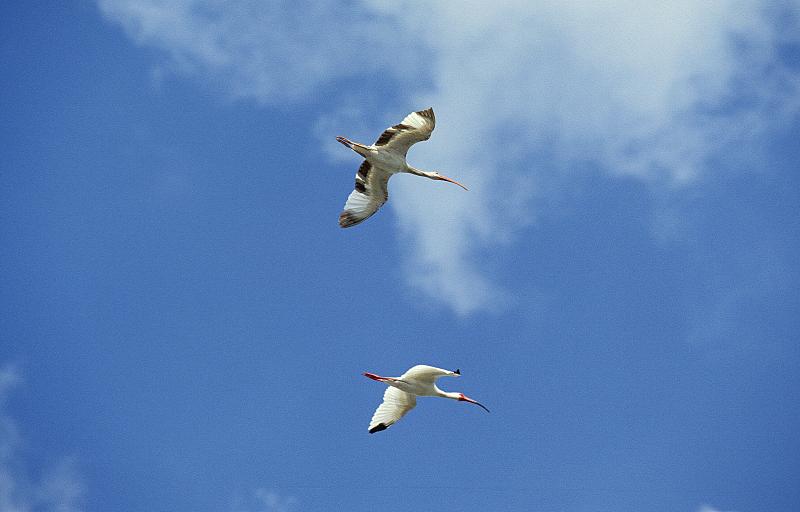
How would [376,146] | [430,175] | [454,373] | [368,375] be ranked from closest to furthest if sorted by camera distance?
[454,373]
[368,375]
[376,146]
[430,175]

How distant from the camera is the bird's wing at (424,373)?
19.7m

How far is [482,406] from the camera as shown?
21.2m

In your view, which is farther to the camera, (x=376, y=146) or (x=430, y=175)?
(x=430, y=175)

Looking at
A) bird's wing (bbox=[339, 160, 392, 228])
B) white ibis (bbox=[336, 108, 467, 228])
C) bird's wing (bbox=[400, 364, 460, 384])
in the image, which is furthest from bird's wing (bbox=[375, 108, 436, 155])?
bird's wing (bbox=[400, 364, 460, 384])

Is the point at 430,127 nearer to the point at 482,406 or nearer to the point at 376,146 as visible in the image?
the point at 376,146

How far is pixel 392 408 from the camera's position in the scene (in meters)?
21.4

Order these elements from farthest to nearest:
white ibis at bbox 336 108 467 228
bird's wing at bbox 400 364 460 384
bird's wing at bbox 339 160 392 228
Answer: bird's wing at bbox 339 160 392 228 → white ibis at bbox 336 108 467 228 → bird's wing at bbox 400 364 460 384

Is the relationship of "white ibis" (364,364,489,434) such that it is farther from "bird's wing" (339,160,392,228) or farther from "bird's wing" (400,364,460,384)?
"bird's wing" (339,160,392,228)

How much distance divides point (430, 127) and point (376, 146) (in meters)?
1.57

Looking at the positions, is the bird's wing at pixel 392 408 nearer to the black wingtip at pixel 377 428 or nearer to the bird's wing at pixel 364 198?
the black wingtip at pixel 377 428

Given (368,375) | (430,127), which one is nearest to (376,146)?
(430,127)

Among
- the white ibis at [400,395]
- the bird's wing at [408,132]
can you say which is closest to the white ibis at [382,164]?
the bird's wing at [408,132]

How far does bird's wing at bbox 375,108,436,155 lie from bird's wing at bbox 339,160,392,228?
4.44 ft

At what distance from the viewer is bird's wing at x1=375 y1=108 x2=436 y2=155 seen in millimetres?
20938
